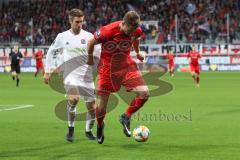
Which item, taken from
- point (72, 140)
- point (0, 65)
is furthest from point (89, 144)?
point (0, 65)

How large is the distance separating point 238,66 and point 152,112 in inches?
1086

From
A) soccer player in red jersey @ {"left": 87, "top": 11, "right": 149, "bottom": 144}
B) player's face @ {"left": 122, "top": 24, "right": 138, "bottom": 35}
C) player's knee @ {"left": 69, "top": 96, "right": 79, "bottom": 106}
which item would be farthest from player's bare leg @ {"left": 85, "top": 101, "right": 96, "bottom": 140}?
player's face @ {"left": 122, "top": 24, "right": 138, "bottom": 35}

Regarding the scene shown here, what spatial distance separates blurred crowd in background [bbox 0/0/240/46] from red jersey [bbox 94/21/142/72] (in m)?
34.4

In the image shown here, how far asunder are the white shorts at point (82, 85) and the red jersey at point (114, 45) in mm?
478

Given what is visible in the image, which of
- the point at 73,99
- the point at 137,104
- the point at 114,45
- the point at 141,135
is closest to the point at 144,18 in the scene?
the point at 73,99

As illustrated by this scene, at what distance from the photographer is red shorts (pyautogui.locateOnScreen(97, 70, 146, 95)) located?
10875 mm

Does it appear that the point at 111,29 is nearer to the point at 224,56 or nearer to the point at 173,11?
the point at 224,56

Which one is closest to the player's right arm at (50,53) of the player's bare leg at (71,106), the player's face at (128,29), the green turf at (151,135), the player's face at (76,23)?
the player's face at (76,23)

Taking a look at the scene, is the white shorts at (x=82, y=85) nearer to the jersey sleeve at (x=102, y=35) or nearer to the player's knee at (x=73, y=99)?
the player's knee at (x=73, y=99)

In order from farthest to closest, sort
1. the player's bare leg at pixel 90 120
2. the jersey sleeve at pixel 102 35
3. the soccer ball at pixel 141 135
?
the player's bare leg at pixel 90 120
the soccer ball at pixel 141 135
the jersey sleeve at pixel 102 35

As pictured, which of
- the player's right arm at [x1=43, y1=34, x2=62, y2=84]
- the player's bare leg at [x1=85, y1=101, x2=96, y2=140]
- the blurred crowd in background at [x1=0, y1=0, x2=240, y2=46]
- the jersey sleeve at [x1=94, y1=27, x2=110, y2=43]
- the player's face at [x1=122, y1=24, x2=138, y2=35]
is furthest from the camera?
the blurred crowd in background at [x1=0, y1=0, x2=240, y2=46]

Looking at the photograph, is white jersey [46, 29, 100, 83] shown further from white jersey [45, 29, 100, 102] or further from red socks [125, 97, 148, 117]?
red socks [125, 97, 148, 117]

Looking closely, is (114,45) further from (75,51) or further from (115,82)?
(75,51)

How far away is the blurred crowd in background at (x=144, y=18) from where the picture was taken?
152ft
